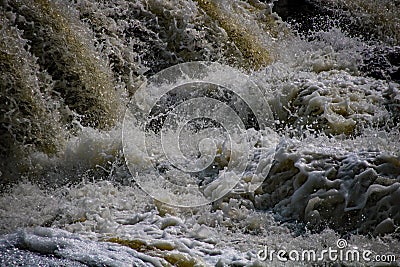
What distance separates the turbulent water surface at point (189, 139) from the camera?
355 centimetres

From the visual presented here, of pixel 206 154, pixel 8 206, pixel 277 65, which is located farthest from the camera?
pixel 277 65

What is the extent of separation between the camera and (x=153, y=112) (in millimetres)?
5750

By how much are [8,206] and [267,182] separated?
195 cm

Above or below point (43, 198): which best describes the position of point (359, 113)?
above

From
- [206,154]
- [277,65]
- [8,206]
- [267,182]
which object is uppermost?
[277,65]

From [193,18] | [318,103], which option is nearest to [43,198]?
[318,103]

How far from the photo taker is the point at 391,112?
5469 mm

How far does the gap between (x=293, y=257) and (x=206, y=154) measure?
5.31 feet

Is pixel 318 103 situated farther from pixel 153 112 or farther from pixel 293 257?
pixel 293 257

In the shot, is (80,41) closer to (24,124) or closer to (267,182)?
(24,124)

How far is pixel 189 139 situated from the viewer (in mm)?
5102

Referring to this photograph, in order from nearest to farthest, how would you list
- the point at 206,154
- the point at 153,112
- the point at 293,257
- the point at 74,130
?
the point at 293,257 < the point at 206,154 < the point at 74,130 < the point at 153,112

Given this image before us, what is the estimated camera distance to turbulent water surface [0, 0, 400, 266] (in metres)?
3.55

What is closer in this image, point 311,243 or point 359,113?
point 311,243
